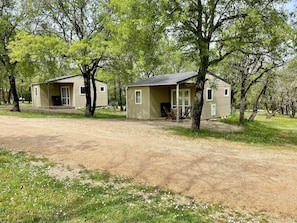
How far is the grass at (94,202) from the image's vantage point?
11.9ft

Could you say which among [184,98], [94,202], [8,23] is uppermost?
[8,23]

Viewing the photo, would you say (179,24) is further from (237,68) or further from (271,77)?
(271,77)

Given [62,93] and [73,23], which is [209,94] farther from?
[62,93]

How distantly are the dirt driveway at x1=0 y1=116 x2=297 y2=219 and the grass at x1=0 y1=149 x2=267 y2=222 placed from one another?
1.25ft

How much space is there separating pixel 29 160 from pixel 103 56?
10.0 meters

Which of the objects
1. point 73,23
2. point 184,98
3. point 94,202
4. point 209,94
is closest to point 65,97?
point 73,23

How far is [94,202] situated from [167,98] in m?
14.7

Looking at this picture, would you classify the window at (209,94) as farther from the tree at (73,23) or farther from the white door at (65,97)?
the white door at (65,97)

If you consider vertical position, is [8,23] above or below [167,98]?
above

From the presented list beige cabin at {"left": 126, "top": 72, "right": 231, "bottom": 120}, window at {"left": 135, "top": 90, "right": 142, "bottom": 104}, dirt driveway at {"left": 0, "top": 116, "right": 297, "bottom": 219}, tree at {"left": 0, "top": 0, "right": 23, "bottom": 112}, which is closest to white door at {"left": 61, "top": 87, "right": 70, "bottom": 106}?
tree at {"left": 0, "top": 0, "right": 23, "bottom": 112}

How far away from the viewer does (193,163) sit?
246 inches

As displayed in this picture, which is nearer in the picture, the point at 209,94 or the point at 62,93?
the point at 209,94

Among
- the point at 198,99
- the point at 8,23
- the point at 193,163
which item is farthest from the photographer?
the point at 8,23

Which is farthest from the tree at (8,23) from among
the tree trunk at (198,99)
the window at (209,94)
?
the window at (209,94)
